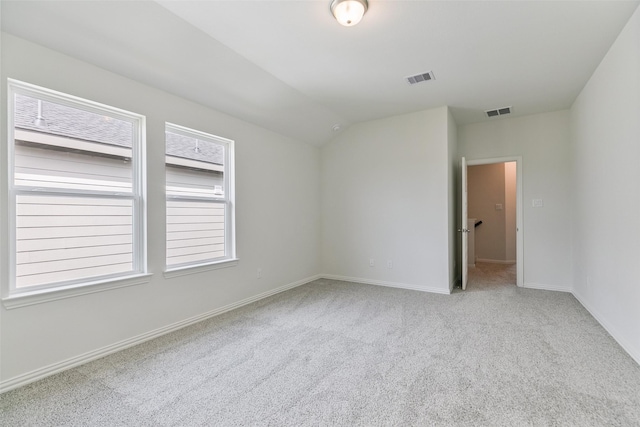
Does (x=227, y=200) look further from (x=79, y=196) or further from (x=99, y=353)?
(x=99, y=353)

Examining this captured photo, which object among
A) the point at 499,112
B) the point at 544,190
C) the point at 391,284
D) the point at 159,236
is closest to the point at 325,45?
the point at 159,236

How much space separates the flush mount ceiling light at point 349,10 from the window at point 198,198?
1.93 meters

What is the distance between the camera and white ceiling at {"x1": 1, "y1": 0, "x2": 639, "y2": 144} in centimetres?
207

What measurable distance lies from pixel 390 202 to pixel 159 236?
3.22 m

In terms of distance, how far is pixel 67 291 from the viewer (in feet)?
7.11

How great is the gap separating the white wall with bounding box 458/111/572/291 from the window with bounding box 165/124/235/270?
4240 millimetres

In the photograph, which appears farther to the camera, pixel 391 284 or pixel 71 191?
pixel 391 284

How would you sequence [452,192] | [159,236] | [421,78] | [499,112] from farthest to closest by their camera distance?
[452,192] < [499,112] < [421,78] < [159,236]

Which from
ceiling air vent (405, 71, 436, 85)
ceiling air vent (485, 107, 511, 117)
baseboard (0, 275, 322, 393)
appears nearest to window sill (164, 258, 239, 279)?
baseboard (0, 275, 322, 393)

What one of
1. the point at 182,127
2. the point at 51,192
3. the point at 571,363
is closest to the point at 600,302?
the point at 571,363

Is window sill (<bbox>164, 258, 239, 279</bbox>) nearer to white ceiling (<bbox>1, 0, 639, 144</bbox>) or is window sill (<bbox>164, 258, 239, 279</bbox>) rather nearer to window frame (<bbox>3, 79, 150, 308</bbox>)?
window frame (<bbox>3, 79, 150, 308</bbox>)

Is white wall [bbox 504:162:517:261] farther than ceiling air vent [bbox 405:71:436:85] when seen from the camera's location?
Yes

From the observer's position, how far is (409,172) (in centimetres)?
439

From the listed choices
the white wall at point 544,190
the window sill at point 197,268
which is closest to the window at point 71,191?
the window sill at point 197,268
